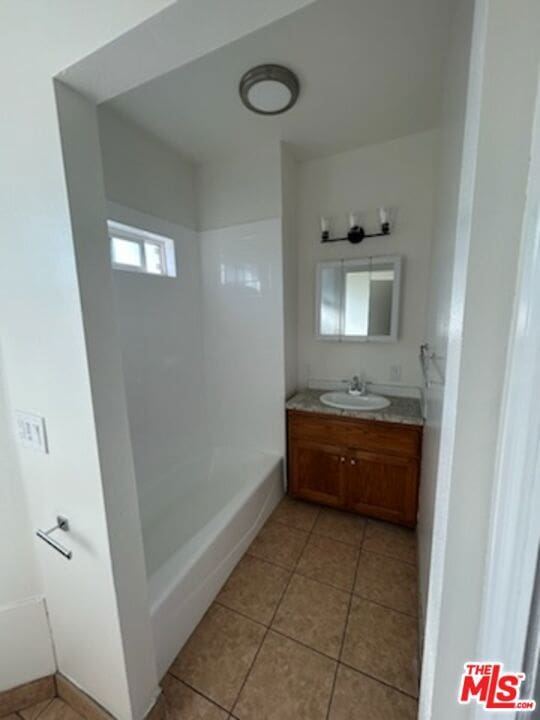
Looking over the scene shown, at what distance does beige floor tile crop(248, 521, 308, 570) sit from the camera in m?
1.80

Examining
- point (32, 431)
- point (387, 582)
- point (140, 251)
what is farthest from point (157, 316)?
point (387, 582)

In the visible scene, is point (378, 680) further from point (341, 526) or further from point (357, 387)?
point (357, 387)

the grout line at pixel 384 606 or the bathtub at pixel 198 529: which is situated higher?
the bathtub at pixel 198 529

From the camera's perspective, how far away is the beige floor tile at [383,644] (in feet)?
4.00

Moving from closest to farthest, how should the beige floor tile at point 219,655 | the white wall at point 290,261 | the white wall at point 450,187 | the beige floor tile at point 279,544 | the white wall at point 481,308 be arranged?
the white wall at point 481,308 → the white wall at point 450,187 → the beige floor tile at point 219,655 → the beige floor tile at point 279,544 → the white wall at point 290,261

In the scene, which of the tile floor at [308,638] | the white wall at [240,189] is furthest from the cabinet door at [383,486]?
the white wall at [240,189]

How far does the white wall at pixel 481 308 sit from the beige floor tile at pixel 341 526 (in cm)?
139

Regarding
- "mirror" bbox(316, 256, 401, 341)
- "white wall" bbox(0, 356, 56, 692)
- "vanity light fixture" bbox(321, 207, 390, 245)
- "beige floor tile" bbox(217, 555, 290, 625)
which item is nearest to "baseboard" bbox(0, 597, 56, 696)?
"white wall" bbox(0, 356, 56, 692)

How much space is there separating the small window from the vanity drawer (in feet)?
4.64

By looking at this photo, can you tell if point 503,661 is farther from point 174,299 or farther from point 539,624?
point 174,299

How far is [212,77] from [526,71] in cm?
154

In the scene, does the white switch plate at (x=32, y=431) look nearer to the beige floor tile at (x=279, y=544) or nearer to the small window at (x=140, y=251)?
the small window at (x=140, y=251)

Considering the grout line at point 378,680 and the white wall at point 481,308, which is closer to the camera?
the white wall at point 481,308

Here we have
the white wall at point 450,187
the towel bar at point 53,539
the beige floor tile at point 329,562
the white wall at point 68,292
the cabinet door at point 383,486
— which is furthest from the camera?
the cabinet door at point 383,486
